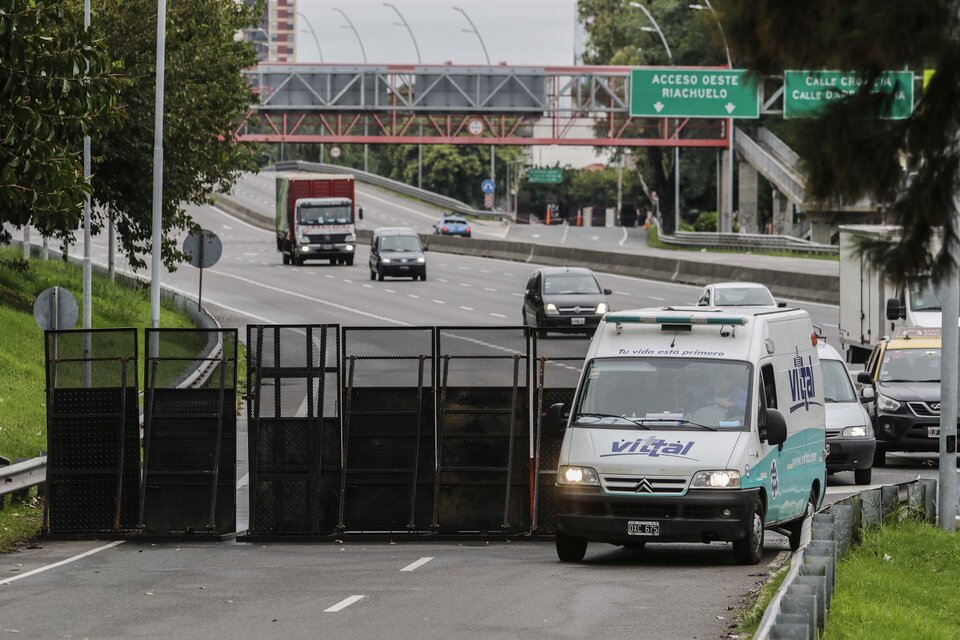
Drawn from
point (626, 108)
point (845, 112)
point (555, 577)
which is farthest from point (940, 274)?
point (626, 108)

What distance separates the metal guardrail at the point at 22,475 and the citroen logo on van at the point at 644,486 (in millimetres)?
7644

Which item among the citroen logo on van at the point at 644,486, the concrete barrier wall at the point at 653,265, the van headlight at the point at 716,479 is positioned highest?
the concrete barrier wall at the point at 653,265

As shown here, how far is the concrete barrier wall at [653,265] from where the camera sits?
A: 5372 cm

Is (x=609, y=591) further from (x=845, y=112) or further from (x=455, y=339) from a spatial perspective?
(x=455, y=339)

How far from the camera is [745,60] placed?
862cm

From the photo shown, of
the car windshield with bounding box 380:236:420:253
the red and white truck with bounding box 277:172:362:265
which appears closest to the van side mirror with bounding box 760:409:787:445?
the car windshield with bounding box 380:236:420:253

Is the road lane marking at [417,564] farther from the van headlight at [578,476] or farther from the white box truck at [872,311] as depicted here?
the white box truck at [872,311]

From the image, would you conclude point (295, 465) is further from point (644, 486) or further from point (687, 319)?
point (644, 486)

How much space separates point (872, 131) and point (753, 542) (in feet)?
25.6

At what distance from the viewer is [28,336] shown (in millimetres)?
33875

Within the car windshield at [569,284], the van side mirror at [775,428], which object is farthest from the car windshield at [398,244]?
the van side mirror at [775,428]

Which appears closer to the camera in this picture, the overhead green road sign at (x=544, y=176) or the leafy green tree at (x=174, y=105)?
the leafy green tree at (x=174, y=105)

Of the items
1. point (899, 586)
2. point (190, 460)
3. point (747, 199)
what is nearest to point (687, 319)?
point (899, 586)

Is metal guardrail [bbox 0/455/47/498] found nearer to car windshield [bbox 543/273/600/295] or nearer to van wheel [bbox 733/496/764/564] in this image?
van wheel [bbox 733/496/764/564]
